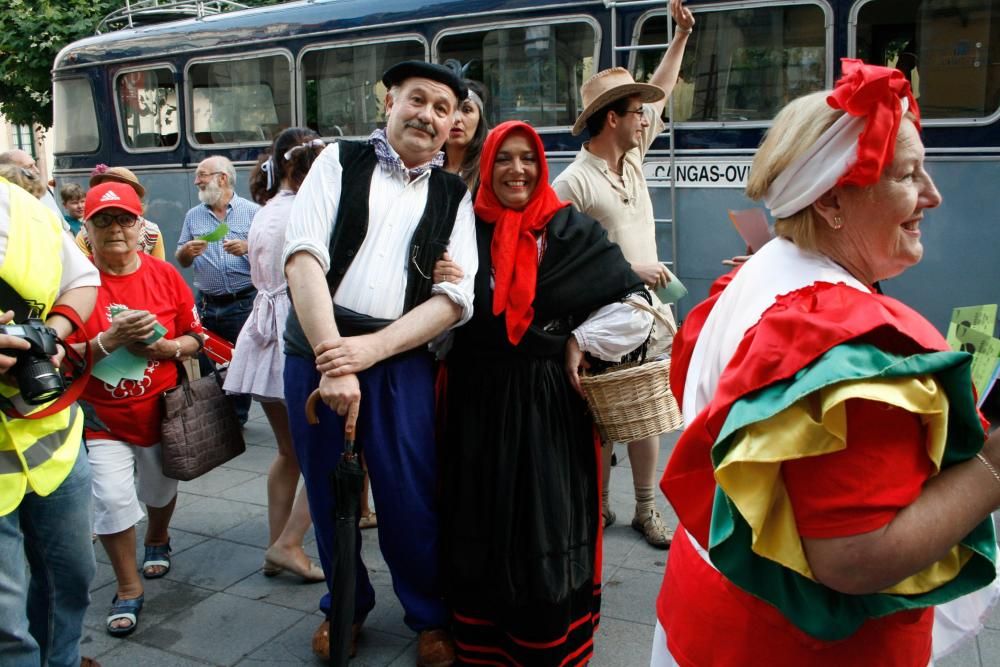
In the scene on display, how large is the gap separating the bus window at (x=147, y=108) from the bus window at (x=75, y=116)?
49cm

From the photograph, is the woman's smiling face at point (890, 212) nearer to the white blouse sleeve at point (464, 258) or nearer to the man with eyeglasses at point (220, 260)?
the white blouse sleeve at point (464, 258)

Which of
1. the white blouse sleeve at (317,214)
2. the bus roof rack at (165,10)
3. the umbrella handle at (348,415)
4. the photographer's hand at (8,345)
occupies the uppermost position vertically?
the bus roof rack at (165,10)

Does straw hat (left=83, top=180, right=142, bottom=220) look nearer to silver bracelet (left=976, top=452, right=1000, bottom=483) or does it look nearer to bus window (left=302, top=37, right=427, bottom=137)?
silver bracelet (left=976, top=452, right=1000, bottom=483)

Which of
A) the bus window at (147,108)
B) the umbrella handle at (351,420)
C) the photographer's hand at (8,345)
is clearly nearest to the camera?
the photographer's hand at (8,345)

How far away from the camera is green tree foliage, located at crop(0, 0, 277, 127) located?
13.8m

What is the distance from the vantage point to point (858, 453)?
4.09ft

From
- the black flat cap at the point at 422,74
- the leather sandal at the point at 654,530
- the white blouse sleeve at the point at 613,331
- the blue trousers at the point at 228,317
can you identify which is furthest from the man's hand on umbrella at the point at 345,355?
the blue trousers at the point at 228,317

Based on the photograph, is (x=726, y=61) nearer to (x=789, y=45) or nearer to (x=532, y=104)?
(x=789, y=45)

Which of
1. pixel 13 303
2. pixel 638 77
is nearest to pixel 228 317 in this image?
pixel 638 77

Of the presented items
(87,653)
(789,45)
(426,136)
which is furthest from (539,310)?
(789,45)

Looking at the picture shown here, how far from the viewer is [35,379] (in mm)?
2168

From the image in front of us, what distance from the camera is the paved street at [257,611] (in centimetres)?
335

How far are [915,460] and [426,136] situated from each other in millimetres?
2082

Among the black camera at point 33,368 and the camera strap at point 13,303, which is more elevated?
the camera strap at point 13,303
